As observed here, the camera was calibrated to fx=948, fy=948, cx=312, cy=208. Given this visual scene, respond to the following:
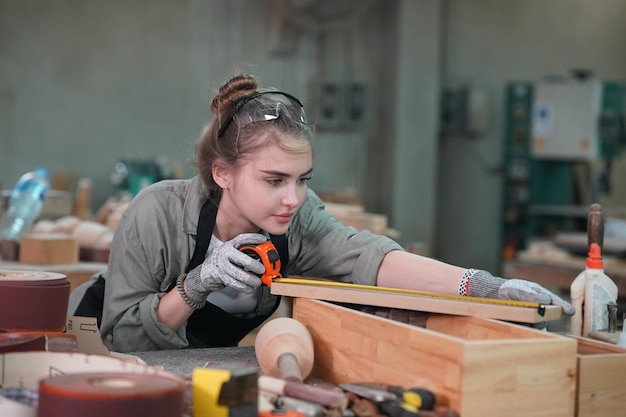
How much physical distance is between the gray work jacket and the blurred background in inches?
148

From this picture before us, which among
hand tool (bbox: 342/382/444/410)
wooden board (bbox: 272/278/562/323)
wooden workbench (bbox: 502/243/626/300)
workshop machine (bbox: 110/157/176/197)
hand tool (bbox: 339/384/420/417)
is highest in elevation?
workshop machine (bbox: 110/157/176/197)

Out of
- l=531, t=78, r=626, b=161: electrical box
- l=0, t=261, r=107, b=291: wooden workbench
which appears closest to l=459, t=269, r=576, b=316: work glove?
l=0, t=261, r=107, b=291: wooden workbench

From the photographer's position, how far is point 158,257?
2316 mm

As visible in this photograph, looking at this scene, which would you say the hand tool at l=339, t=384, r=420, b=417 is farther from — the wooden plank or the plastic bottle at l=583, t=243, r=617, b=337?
the plastic bottle at l=583, t=243, r=617, b=337

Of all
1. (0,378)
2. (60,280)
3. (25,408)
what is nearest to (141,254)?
(60,280)

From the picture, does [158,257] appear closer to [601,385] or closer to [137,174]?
[601,385]

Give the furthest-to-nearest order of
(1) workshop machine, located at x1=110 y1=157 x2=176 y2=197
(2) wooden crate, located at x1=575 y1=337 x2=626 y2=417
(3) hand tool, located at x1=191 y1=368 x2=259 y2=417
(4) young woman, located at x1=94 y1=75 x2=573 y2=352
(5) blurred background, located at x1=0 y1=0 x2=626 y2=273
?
1. (5) blurred background, located at x1=0 y1=0 x2=626 y2=273
2. (1) workshop machine, located at x1=110 y1=157 x2=176 y2=197
3. (4) young woman, located at x1=94 y1=75 x2=573 y2=352
4. (2) wooden crate, located at x1=575 y1=337 x2=626 y2=417
5. (3) hand tool, located at x1=191 y1=368 x2=259 y2=417

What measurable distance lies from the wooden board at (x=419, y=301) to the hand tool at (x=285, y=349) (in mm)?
111

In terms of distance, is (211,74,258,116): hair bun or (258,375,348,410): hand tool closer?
(258,375,348,410): hand tool

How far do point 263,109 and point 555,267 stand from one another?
3.24 metres

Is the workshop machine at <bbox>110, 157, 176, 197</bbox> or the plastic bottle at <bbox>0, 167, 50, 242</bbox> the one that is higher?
the workshop machine at <bbox>110, 157, 176, 197</bbox>

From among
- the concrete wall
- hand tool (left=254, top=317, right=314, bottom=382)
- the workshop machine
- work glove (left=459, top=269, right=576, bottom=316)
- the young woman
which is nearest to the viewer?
hand tool (left=254, top=317, right=314, bottom=382)

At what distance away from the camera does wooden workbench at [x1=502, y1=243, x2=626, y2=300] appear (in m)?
4.94

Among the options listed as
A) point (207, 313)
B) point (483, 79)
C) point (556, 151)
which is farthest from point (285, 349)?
point (483, 79)
